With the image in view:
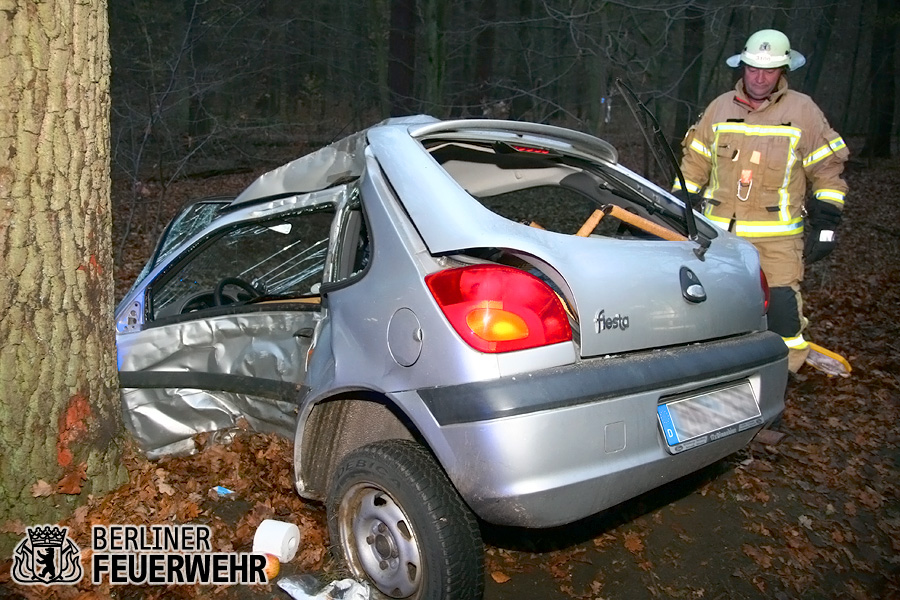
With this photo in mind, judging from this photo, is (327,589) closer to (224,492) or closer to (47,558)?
(224,492)

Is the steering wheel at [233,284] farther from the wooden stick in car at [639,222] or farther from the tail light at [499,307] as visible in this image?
the tail light at [499,307]

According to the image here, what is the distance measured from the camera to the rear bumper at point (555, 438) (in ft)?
7.63

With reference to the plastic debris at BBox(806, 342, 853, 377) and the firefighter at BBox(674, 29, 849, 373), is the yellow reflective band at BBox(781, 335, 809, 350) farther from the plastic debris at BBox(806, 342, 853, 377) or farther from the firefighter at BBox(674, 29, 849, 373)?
the plastic debris at BBox(806, 342, 853, 377)

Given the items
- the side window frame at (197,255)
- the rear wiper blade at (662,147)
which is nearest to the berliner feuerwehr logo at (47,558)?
the side window frame at (197,255)

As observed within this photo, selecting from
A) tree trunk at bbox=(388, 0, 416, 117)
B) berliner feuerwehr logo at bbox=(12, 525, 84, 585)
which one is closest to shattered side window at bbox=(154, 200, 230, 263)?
berliner feuerwehr logo at bbox=(12, 525, 84, 585)

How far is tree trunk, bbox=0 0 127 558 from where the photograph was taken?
2.84 metres

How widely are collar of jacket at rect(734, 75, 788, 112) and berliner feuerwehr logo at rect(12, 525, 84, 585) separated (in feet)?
15.2

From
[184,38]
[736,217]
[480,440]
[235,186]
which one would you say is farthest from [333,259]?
[235,186]

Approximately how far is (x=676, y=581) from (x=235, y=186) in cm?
1361

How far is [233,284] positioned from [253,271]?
29cm

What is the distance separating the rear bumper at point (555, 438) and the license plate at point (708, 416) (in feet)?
0.20

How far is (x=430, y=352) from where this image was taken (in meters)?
2.48

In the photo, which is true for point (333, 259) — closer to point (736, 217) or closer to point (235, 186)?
point (736, 217)

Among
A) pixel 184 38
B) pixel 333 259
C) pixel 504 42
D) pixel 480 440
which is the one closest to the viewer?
pixel 480 440
